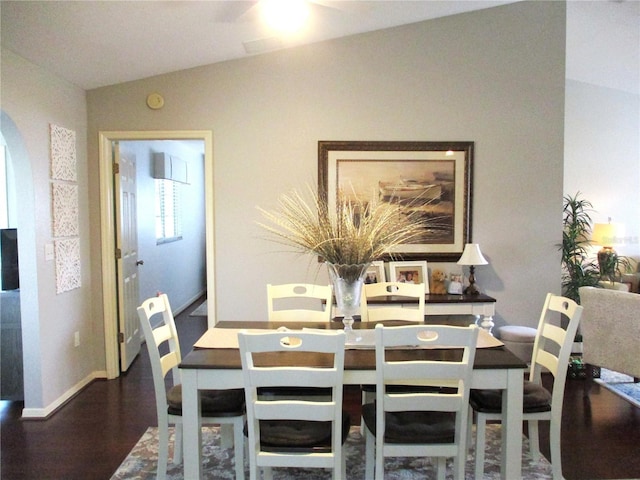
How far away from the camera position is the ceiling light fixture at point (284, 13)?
A: 2.69 meters

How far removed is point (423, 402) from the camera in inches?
76.5

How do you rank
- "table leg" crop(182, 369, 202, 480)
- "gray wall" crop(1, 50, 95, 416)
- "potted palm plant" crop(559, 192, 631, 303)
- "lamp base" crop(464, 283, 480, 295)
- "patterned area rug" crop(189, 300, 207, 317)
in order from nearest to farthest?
"table leg" crop(182, 369, 202, 480)
"gray wall" crop(1, 50, 95, 416)
"lamp base" crop(464, 283, 480, 295)
"potted palm plant" crop(559, 192, 631, 303)
"patterned area rug" crop(189, 300, 207, 317)

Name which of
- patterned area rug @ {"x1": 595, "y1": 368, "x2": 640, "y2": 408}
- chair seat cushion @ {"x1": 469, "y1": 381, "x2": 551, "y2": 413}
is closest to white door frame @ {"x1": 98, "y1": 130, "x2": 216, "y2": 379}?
chair seat cushion @ {"x1": 469, "y1": 381, "x2": 551, "y2": 413}

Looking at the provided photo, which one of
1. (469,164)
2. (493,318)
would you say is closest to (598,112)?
(469,164)

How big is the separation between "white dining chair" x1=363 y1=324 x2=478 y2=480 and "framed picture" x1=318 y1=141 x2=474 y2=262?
1977 mm

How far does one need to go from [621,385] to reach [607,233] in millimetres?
2447

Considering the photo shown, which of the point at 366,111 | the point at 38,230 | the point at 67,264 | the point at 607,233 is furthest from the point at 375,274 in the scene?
the point at 607,233

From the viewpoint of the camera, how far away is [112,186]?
3.95 meters

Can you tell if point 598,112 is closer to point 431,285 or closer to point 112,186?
point 431,285

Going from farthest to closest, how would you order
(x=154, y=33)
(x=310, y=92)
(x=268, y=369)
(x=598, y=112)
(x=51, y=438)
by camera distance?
(x=598, y=112) → (x=310, y=92) → (x=154, y=33) → (x=51, y=438) → (x=268, y=369)

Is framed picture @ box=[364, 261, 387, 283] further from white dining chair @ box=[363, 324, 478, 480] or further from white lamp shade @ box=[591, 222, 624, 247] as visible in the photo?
white lamp shade @ box=[591, 222, 624, 247]

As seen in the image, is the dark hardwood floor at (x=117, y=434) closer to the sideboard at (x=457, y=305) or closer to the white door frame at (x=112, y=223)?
the white door frame at (x=112, y=223)

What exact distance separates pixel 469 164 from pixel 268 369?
285 cm

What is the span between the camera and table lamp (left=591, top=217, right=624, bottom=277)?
5426mm
